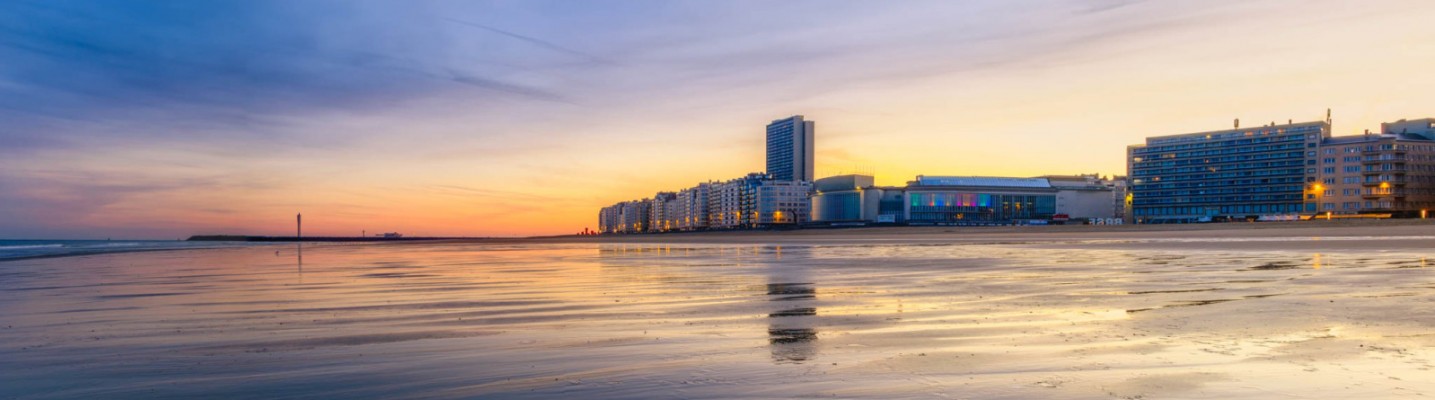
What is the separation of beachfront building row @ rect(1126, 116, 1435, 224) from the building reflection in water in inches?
5412

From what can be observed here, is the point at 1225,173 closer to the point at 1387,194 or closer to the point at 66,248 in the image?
the point at 1387,194

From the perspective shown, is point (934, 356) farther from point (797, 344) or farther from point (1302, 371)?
point (1302, 371)

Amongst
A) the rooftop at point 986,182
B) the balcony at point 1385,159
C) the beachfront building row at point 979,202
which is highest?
the balcony at point 1385,159

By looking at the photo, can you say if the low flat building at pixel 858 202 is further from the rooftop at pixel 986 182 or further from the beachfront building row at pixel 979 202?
the rooftop at pixel 986 182

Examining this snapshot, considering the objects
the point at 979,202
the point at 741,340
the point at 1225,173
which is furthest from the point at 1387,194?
the point at 741,340

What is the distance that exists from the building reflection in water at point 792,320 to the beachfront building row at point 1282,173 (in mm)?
137458

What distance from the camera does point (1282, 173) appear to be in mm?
149375

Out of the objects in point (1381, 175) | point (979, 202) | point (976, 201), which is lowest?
point (979, 202)

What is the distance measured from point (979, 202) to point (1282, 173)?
5623 cm

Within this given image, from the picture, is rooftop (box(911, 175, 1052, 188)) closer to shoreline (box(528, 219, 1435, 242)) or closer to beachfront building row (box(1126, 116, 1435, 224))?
beachfront building row (box(1126, 116, 1435, 224))

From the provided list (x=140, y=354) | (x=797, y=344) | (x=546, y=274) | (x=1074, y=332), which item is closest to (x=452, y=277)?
(x=546, y=274)

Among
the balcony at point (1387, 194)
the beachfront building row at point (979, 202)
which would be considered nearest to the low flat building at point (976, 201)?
the beachfront building row at point (979, 202)

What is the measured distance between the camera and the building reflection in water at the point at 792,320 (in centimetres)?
676

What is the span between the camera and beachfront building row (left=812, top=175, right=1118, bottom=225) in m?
181
